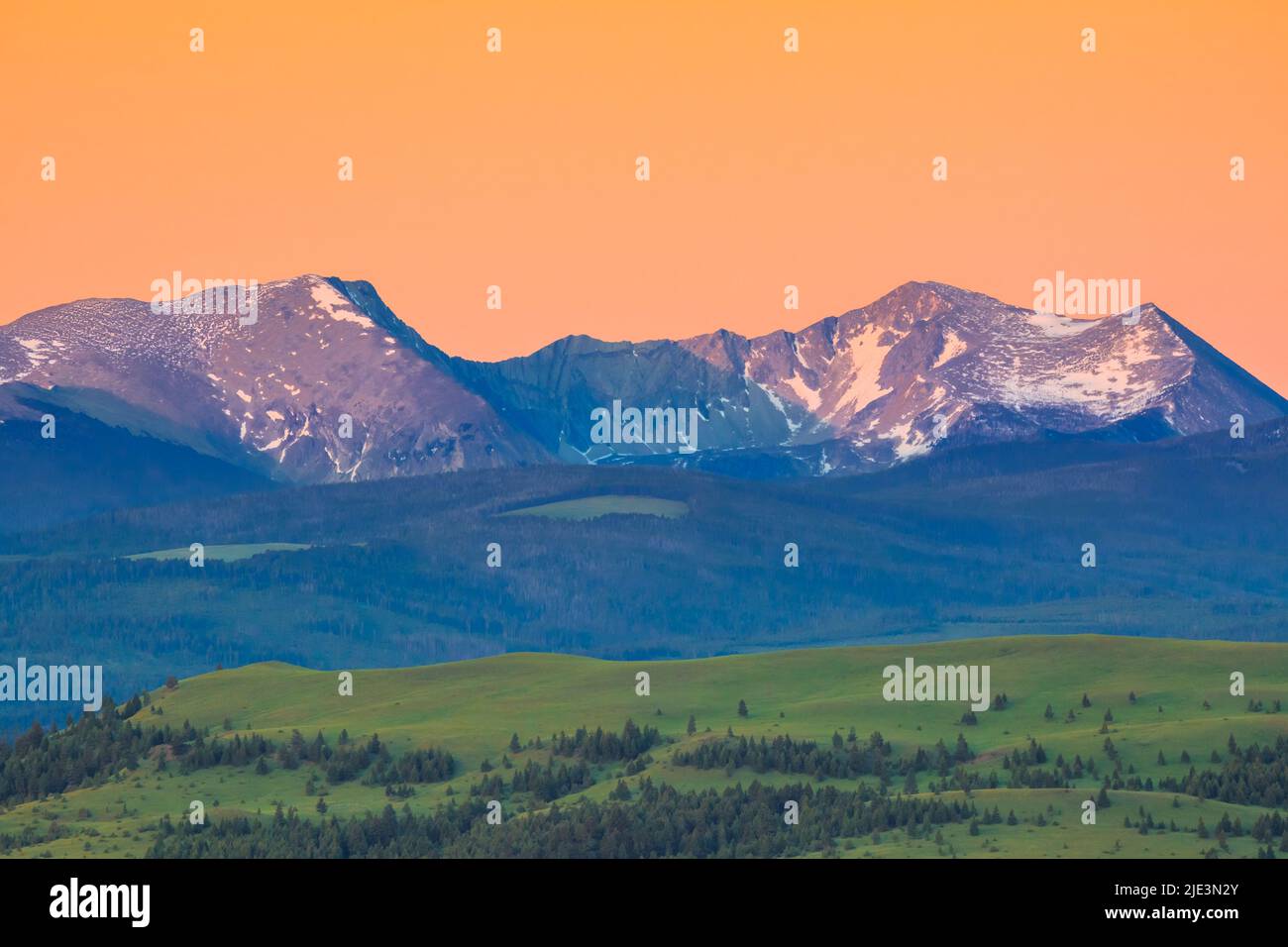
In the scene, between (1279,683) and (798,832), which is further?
(1279,683)

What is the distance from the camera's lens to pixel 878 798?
15500cm
